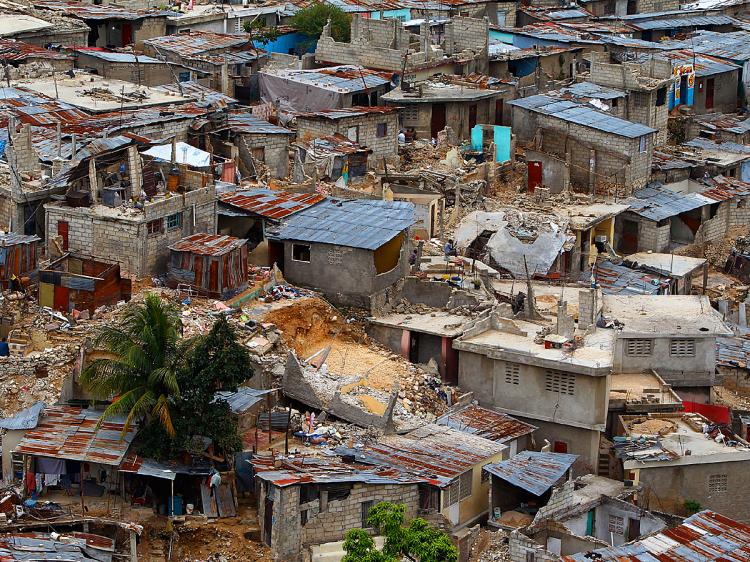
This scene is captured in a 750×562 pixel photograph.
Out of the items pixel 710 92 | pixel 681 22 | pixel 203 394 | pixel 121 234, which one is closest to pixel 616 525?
pixel 203 394

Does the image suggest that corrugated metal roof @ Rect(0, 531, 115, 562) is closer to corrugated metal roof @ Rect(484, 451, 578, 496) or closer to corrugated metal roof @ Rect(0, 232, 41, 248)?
corrugated metal roof @ Rect(484, 451, 578, 496)

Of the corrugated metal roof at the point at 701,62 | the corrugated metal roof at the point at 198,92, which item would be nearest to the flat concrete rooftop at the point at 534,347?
the corrugated metal roof at the point at 198,92

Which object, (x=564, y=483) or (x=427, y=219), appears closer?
(x=564, y=483)

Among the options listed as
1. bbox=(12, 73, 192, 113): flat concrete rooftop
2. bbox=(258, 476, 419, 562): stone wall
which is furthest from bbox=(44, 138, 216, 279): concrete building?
bbox=(258, 476, 419, 562): stone wall

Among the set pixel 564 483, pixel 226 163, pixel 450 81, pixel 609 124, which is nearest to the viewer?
pixel 564 483

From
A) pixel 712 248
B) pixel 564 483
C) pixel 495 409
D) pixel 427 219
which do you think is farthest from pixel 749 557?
pixel 712 248

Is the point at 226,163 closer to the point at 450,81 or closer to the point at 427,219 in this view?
the point at 427,219

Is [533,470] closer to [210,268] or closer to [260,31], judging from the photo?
[210,268]

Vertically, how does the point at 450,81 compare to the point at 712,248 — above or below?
above
